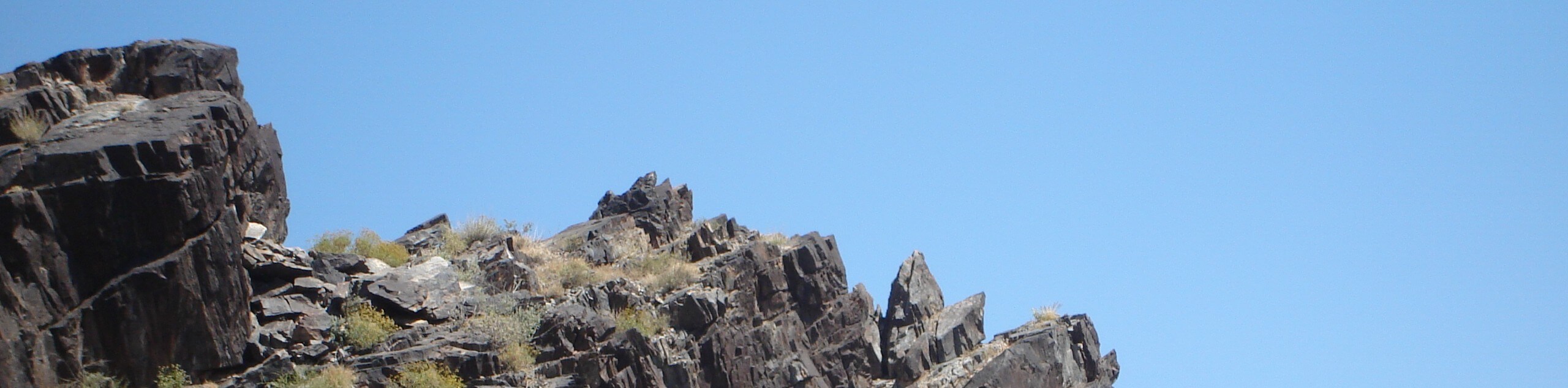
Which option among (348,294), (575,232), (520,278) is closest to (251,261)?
(348,294)

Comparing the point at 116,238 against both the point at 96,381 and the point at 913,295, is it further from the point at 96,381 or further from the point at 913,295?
the point at 913,295

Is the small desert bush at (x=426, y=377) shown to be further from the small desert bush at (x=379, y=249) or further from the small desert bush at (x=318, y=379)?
the small desert bush at (x=379, y=249)

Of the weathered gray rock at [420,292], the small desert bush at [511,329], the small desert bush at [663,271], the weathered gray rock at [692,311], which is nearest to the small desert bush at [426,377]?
the small desert bush at [511,329]

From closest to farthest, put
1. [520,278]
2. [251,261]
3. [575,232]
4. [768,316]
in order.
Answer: [251,261], [520,278], [768,316], [575,232]

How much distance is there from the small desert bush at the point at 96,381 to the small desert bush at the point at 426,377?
12.4 ft

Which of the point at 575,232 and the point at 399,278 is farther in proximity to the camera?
the point at 575,232

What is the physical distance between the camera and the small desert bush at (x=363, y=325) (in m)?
19.7

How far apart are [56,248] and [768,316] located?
13.1m

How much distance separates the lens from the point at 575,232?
2878 centimetres

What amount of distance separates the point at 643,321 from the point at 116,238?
8949mm

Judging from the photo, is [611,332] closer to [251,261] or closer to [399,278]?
[399,278]

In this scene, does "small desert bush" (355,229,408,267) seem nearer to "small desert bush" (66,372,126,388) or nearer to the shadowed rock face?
the shadowed rock face

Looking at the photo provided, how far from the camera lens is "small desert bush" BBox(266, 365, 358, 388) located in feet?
59.7

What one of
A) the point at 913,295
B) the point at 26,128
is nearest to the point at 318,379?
the point at 26,128
